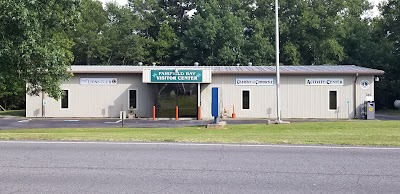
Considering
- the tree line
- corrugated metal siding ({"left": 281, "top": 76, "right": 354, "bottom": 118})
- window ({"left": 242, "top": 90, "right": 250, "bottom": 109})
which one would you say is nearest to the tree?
window ({"left": 242, "top": 90, "right": 250, "bottom": 109})

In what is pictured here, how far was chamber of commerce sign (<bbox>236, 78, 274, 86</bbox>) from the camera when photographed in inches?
1383

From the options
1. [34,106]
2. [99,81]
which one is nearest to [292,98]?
[99,81]

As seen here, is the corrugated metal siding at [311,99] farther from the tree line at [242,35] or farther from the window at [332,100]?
the tree line at [242,35]

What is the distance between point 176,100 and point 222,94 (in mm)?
3323

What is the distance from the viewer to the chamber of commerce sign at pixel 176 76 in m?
33.7

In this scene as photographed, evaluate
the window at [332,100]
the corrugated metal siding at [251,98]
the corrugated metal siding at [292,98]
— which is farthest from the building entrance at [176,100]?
the window at [332,100]


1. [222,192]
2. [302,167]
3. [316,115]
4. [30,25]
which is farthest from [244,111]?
[222,192]

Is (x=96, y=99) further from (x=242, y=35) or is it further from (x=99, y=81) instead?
(x=242, y=35)

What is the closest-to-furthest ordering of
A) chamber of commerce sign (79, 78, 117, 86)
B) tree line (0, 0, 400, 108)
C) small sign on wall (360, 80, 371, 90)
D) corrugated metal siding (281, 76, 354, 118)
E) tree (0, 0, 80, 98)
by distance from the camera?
1. tree (0, 0, 80, 98)
2. small sign on wall (360, 80, 371, 90)
3. corrugated metal siding (281, 76, 354, 118)
4. chamber of commerce sign (79, 78, 117, 86)
5. tree line (0, 0, 400, 108)

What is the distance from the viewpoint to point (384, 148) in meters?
13.1

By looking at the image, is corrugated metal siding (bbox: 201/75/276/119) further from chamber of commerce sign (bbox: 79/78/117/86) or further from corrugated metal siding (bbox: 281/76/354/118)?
chamber of commerce sign (bbox: 79/78/117/86)

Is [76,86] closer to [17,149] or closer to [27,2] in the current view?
[27,2]

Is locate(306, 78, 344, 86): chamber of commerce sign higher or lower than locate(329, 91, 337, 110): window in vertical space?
higher

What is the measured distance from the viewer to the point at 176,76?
33875 millimetres
